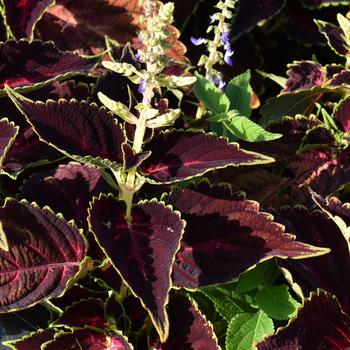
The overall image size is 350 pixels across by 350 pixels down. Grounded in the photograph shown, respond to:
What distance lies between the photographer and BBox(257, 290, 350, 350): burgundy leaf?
3.42 ft

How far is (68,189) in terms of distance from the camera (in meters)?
1.21

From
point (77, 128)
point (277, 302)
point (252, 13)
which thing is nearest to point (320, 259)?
point (277, 302)

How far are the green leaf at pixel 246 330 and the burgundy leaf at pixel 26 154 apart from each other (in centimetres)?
42

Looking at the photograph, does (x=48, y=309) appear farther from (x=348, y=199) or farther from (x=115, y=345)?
(x=348, y=199)

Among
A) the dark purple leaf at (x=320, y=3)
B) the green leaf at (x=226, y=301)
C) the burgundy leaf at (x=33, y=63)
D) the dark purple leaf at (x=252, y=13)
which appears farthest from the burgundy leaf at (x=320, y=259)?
the dark purple leaf at (x=320, y=3)

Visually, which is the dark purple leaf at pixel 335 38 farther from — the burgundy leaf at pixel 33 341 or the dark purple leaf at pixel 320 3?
the burgundy leaf at pixel 33 341

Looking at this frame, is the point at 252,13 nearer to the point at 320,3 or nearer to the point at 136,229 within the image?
the point at 320,3

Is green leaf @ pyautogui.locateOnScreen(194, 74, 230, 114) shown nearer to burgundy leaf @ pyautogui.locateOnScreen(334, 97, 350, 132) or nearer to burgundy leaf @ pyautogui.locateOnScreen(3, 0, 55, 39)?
burgundy leaf @ pyautogui.locateOnScreen(334, 97, 350, 132)

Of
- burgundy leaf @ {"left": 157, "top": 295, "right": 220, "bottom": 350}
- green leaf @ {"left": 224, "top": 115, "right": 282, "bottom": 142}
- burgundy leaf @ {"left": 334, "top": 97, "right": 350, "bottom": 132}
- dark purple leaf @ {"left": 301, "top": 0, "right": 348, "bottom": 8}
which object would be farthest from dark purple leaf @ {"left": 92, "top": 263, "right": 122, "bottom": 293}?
dark purple leaf @ {"left": 301, "top": 0, "right": 348, "bottom": 8}

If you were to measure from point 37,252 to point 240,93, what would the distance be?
1.91 ft

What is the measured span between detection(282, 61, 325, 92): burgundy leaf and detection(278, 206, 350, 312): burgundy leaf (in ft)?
1.30

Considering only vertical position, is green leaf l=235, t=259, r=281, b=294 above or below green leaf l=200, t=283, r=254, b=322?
above

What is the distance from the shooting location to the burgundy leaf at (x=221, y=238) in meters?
1.07

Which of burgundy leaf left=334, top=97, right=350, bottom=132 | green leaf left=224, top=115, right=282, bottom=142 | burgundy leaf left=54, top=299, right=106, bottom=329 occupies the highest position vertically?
green leaf left=224, top=115, right=282, bottom=142
